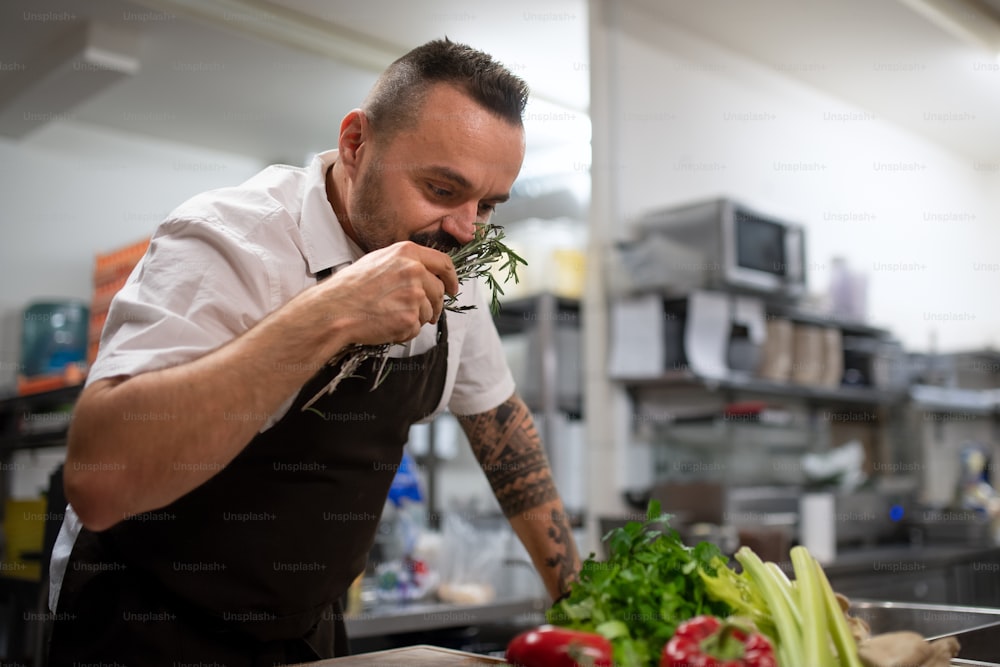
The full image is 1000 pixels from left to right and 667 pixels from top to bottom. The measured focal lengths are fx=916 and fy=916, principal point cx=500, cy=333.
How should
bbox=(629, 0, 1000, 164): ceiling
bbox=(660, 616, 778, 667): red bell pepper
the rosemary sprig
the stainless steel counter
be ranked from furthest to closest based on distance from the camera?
bbox=(629, 0, 1000, 164): ceiling
the stainless steel counter
the rosemary sprig
bbox=(660, 616, 778, 667): red bell pepper

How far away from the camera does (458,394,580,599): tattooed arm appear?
162 centimetres

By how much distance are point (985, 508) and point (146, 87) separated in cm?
538

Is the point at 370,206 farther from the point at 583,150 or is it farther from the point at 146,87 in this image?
the point at 583,150

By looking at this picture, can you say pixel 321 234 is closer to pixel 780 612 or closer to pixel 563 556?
Result: pixel 563 556

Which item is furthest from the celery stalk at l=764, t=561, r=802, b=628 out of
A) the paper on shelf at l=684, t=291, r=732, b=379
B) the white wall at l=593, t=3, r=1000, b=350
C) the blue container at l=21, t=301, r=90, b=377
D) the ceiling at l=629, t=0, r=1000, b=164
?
the blue container at l=21, t=301, r=90, b=377

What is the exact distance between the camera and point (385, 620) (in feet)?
8.59

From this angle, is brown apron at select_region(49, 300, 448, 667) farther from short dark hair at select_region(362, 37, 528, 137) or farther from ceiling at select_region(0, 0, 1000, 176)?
ceiling at select_region(0, 0, 1000, 176)

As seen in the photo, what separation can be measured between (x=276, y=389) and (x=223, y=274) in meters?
0.22

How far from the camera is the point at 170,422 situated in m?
1.05

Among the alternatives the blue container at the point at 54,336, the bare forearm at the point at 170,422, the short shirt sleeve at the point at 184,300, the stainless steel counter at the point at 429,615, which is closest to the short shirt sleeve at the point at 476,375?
the short shirt sleeve at the point at 184,300

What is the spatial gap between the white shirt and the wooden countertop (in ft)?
1.16

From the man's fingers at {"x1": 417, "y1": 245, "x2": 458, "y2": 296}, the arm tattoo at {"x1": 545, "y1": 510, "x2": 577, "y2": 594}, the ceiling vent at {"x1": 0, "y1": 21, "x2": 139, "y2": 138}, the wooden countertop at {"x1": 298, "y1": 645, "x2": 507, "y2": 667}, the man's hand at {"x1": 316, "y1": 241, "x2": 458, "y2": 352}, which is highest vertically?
the ceiling vent at {"x1": 0, "y1": 21, "x2": 139, "y2": 138}

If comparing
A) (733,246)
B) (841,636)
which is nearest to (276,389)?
(841,636)

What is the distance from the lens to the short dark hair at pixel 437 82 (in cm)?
140
